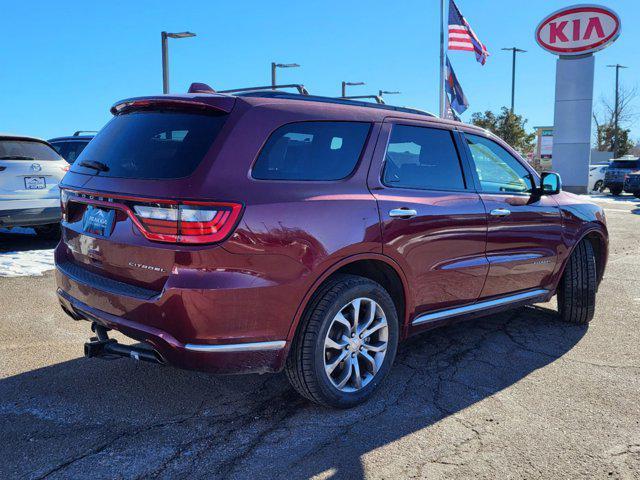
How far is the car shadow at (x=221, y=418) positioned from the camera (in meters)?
2.79

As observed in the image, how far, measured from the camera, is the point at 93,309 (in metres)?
3.20

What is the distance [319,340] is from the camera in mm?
3131

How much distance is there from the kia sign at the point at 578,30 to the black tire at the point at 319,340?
81.4 feet

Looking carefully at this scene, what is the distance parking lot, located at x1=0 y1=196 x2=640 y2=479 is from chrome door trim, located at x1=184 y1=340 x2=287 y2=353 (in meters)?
0.50

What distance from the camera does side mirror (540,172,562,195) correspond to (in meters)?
4.73

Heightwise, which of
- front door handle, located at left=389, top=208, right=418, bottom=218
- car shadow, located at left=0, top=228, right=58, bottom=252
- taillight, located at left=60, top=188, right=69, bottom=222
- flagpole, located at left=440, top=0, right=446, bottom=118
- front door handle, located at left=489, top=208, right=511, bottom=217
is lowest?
car shadow, located at left=0, top=228, right=58, bottom=252

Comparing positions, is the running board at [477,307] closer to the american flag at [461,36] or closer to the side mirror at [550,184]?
the side mirror at [550,184]

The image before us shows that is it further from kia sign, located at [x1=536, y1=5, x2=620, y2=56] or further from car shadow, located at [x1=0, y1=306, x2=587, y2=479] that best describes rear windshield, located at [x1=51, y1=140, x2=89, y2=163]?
kia sign, located at [x1=536, y1=5, x2=620, y2=56]

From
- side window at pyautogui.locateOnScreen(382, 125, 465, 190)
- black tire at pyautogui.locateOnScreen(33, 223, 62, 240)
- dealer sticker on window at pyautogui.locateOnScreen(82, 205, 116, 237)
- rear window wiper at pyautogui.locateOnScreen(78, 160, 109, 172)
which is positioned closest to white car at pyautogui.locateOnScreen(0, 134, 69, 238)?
black tire at pyautogui.locateOnScreen(33, 223, 62, 240)

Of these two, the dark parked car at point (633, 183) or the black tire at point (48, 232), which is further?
the dark parked car at point (633, 183)

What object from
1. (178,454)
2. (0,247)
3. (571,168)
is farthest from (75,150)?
(571,168)

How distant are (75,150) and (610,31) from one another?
857 inches

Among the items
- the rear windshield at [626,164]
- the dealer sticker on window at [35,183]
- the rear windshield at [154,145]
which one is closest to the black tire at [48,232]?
the dealer sticker on window at [35,183]

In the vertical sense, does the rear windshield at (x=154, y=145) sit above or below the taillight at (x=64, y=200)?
above
